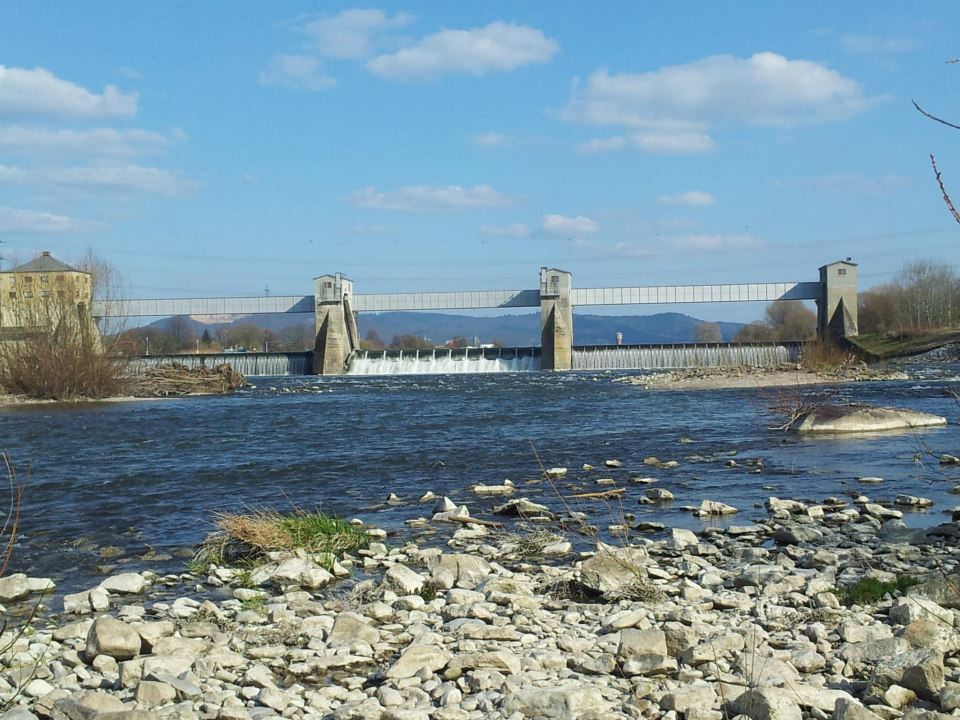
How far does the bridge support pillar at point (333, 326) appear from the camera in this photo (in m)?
63.8

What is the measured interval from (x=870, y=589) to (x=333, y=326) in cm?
6223

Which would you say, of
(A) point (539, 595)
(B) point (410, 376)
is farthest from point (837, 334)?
(A) point (539, 595)

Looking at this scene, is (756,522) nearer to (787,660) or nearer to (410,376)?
(787,660)

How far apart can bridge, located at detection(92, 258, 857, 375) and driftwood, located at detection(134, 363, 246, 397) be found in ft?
50.5

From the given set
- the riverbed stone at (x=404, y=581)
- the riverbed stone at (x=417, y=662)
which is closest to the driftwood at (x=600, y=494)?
the riverbed stone at (x=404, y=581)

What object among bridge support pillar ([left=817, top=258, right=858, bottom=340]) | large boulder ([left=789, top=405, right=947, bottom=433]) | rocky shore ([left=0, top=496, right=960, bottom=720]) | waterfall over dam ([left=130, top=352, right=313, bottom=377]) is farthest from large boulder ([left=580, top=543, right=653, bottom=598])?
bridge support pillar ([left=817, top=258, right=858, bottom=340])

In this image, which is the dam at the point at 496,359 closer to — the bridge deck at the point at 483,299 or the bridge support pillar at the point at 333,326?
the bridge support pillar at the point at 333,326

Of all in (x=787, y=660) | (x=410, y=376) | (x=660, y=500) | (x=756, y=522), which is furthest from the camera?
(x=410, y=376)

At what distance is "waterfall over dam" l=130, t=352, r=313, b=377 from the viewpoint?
6309 cm

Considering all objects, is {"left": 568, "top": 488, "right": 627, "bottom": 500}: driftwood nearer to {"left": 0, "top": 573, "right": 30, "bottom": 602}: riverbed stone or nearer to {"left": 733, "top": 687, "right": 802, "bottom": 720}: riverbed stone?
{"left": 0, "top": 573, "right": 30, "bottom": 602}: riverbed stone

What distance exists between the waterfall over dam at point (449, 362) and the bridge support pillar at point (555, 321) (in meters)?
1.15

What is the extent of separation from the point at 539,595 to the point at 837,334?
64123 millimetres

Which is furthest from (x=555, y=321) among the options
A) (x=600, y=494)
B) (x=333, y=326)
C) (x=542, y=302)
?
(x=600, y=494)

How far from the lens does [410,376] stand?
58312mm
